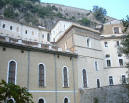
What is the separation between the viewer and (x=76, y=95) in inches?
840

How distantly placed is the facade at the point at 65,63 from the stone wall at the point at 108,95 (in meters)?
1.73

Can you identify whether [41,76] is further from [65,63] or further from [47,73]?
[65,63]

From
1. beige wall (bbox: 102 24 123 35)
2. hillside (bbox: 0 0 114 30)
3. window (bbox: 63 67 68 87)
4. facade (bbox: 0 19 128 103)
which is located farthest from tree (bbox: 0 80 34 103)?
hillside (bbox: 0 0 114 30)

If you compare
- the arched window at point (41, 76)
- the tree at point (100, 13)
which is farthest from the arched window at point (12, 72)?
the tree at point (100, 13)

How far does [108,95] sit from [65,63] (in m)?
7.16

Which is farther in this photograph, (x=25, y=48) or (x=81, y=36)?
(x=81, y=36)

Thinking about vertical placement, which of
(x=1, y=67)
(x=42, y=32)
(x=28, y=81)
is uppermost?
(x=42, y=32)

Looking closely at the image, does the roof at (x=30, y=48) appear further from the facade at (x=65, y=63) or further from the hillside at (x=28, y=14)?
the hillside at (x=28, y=14)

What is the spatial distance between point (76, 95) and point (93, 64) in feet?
19.2

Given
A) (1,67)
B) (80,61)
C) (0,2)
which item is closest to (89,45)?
(80,61)

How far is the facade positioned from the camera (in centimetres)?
1806

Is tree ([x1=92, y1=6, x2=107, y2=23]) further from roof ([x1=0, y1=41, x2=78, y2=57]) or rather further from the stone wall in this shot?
the stone wall

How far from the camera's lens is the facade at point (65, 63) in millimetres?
18062

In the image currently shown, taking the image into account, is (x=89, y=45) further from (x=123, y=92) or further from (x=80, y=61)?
(x=123, y=92)
